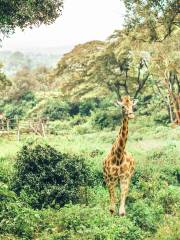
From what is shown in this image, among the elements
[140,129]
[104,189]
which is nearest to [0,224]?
[104,189]

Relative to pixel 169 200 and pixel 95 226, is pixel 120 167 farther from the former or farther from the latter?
pixel 169 200

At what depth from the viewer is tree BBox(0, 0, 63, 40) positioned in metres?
17.8

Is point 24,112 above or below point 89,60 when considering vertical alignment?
below

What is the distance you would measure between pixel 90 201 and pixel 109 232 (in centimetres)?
379

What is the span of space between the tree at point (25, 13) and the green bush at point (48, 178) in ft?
17.9

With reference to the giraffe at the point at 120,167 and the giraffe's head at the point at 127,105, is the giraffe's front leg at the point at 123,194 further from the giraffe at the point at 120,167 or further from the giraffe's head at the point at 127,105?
the giraffe's head at the point at 127,105

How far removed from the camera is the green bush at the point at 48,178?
15.3 m

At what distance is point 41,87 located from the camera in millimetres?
77000

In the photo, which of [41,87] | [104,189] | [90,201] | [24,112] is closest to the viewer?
[90,201]

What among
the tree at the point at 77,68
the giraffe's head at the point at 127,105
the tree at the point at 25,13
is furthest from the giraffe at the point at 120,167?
the tree at the point at 77,68

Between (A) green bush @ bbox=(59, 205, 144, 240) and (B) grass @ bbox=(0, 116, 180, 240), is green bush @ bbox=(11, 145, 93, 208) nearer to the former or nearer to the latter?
(B) grass @ bbox=(0, 116, 180, 240)

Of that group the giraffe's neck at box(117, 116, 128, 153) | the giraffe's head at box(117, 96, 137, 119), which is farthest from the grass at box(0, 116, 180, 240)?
the giraffe's head at box(117, 96, 137, 119)

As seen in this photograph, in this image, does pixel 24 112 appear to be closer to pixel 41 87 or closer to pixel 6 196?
pixel 41 87

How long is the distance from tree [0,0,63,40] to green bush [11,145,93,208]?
5464 millimetres
